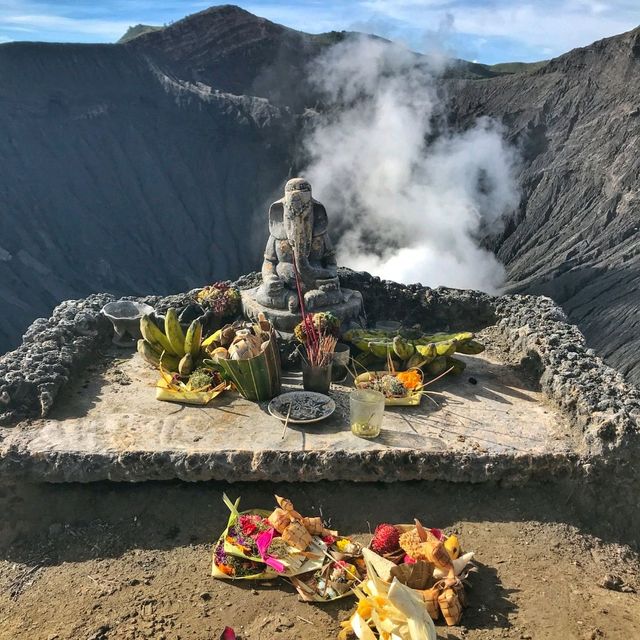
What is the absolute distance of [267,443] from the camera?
5.73 meters

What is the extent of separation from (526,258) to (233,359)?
688 inches

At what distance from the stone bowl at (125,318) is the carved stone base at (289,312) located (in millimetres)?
1336

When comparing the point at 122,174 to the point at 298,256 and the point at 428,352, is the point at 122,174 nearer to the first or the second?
the point at 298,256

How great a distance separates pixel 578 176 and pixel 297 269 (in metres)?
18.0

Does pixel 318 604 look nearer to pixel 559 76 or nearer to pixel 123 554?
pixel 123 554

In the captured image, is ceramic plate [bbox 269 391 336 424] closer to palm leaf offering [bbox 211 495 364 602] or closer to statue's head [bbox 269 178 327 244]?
palm leaf offering [bbox 211 495 364 602]

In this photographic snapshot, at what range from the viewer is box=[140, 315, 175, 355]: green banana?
731 centimetres

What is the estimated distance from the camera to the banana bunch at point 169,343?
7191 mm

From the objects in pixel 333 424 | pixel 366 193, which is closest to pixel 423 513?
pixel 333 424

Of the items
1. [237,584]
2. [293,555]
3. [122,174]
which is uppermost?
[293,555]

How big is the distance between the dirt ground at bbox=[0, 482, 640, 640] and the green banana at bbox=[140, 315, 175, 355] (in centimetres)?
211

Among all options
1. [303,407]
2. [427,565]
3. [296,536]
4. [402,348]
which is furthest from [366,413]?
[402,348]

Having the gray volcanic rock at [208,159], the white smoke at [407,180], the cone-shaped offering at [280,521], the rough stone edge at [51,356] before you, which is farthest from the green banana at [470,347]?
the white smoke at [407,180]

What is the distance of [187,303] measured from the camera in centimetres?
894
